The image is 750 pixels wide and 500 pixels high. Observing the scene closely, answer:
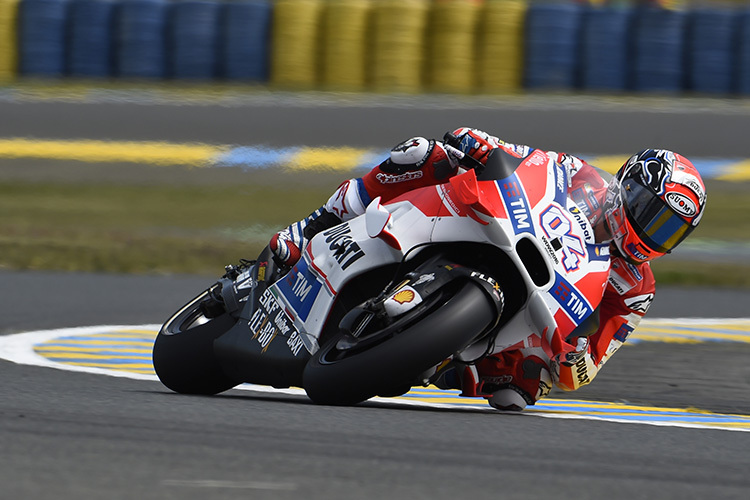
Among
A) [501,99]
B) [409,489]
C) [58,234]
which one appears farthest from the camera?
[501,99]

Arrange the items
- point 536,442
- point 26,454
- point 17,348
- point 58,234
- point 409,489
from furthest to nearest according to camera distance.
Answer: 1. point 58,234
2. point 17,348
3. point 536,442
4. point 26,454
5. point 409,489

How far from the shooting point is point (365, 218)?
4.68m

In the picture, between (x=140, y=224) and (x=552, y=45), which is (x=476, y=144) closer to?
(x=140, y=224)

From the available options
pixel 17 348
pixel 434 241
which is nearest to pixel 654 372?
pixel 434 241

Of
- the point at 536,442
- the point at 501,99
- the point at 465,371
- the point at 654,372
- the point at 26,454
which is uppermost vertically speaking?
the point at 26,454

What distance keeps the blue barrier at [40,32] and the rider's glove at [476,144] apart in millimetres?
13248

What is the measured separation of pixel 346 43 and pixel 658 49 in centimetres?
421

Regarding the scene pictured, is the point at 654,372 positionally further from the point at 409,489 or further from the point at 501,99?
the point at 501,99

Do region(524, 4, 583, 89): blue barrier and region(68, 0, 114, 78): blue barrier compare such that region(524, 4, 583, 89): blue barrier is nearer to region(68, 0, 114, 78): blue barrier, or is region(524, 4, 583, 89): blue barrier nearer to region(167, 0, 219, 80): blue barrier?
region(167, 0, 219, 80): blue barrier

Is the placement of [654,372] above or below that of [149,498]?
below

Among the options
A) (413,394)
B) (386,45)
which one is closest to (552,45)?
(386,45)

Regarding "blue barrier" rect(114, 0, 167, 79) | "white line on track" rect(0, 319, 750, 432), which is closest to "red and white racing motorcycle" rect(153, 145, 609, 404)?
"white line on track" rect(0, 319, 750, 432)

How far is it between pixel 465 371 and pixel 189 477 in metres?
2.03

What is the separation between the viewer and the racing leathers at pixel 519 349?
487 centimetres
